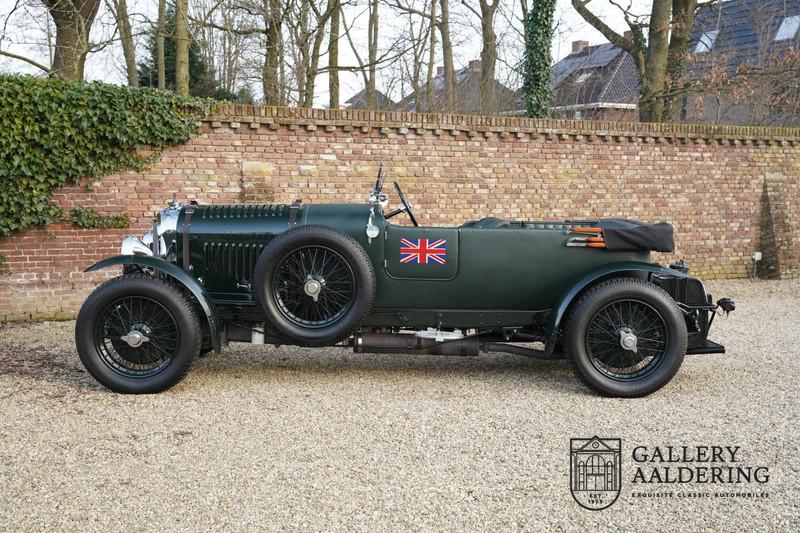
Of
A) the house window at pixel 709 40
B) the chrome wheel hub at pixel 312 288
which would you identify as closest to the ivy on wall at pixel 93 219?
the chrome wheel hub at pixel 312 288

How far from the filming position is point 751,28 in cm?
2362

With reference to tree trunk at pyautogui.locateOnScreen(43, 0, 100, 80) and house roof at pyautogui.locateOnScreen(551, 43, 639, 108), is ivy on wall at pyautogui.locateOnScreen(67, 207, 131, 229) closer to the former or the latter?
tree trunk at pyautogui.locateOnScreen(43, 0, 100, 80)

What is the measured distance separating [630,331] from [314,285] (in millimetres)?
2299

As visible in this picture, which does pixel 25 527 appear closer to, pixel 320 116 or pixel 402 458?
pixel 402 458

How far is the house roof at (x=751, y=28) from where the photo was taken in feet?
69.4

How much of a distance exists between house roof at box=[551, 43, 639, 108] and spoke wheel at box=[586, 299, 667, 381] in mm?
19445

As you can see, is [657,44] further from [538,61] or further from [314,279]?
[314,279]

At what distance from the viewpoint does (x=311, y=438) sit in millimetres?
4043

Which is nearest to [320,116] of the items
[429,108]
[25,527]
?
[25,527]

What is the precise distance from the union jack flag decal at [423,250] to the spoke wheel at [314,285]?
48 cm

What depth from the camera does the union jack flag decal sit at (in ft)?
16.7

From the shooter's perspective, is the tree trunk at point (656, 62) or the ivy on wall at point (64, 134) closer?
the ivy on wall at point (64, 134)

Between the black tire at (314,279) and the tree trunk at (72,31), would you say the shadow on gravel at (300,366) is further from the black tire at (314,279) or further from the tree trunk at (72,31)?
the tree trunk at (72,31)

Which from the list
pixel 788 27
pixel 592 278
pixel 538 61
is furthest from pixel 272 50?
pixel 788 27
